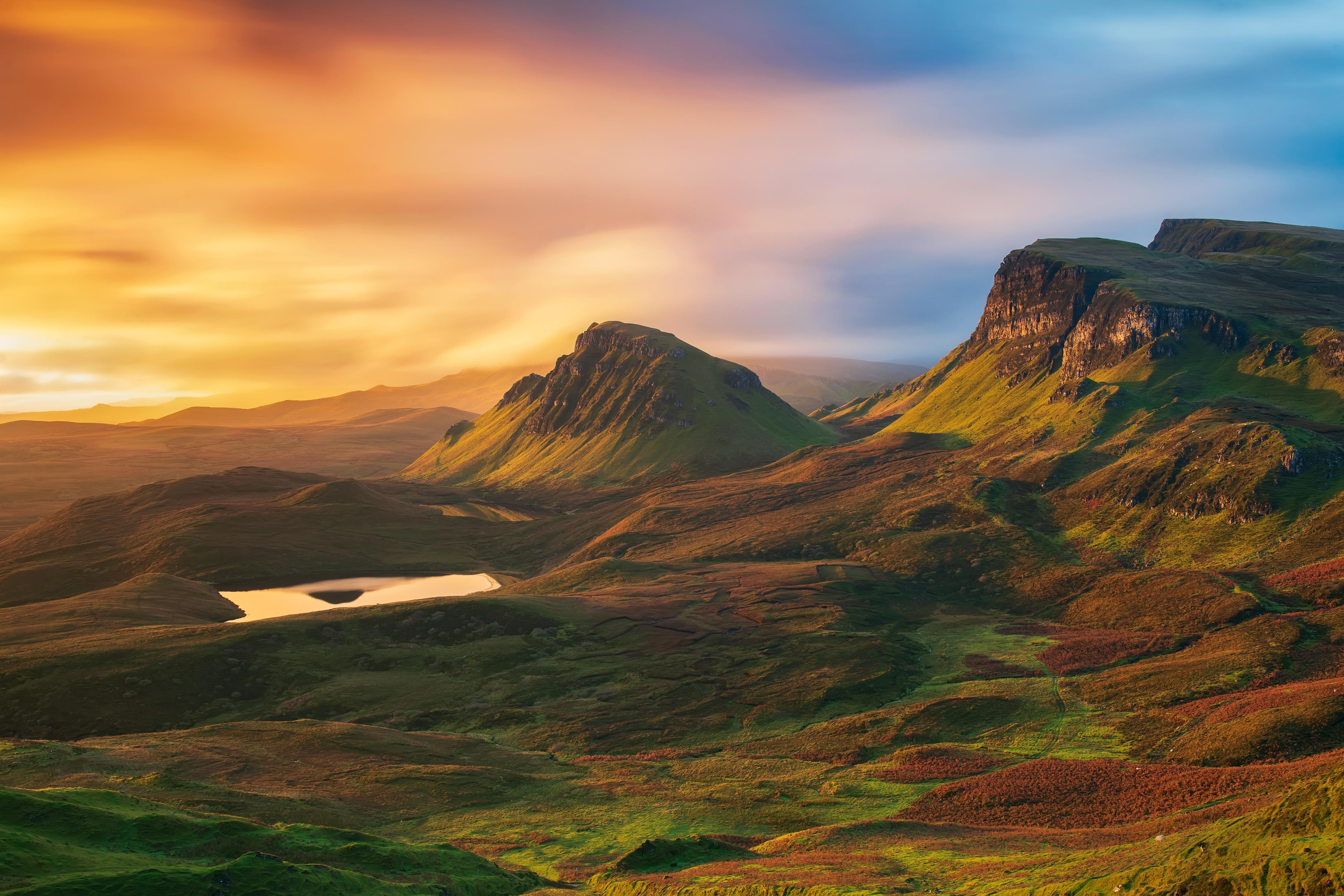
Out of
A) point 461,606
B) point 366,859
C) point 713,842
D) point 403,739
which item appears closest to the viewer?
point 366,859

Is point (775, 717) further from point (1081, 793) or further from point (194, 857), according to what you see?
point (194, 857)

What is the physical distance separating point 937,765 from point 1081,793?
1367 centimetres

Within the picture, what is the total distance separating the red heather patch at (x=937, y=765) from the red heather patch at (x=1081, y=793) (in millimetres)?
2562

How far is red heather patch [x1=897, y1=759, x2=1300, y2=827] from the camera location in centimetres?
5506

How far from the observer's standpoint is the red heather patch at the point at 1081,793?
5506 centimetres

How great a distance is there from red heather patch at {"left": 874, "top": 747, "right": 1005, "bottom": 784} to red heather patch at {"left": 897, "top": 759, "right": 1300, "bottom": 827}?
256cm

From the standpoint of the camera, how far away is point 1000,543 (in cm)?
16662

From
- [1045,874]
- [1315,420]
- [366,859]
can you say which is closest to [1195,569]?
[1315,420]

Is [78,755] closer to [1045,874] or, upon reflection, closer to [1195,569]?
[1045,874]

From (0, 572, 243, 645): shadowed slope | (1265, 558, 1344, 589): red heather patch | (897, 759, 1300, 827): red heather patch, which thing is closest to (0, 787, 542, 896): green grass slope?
(897, 759, 1300, 827): red heather patch

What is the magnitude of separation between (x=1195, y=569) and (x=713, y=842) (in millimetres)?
118843

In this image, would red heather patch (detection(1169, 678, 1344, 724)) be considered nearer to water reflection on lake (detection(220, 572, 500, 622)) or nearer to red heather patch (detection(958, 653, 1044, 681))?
red heather patch (detection(958, 653, 1044, 681))

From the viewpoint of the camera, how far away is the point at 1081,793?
6175 centimetres

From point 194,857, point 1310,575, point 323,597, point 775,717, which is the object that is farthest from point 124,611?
point 1310,575
